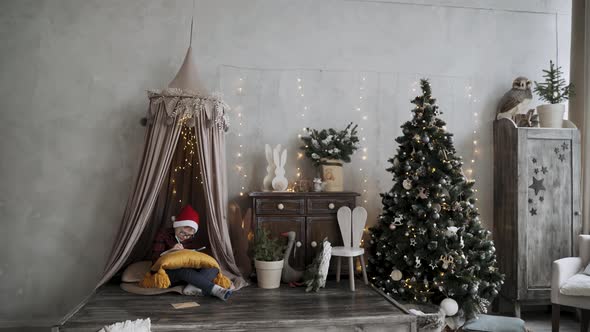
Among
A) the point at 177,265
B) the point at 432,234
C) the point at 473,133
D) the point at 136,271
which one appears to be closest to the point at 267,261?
the point at 177,265

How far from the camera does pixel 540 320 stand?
14.2ft

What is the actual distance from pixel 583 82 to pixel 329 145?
9.74ft

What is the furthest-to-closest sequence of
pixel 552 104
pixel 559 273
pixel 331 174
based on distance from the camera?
pixel 552 104
pixel 331 174
pixel 559 273

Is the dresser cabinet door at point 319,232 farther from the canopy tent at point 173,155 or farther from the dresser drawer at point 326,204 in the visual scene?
the canopy tent at point 173,155

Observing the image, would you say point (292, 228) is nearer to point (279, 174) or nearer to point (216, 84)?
point (279, 174)

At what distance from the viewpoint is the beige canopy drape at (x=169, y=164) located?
362cm

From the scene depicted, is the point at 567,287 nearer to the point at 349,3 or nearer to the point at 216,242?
the point at 216,242

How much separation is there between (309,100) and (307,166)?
732mm

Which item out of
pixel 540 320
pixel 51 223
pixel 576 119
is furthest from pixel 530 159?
pixel 51 223

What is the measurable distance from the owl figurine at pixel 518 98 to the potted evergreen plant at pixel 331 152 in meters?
1.77

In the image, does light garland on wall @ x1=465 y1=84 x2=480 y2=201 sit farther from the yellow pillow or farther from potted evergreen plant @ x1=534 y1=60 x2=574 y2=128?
the yellow pillow

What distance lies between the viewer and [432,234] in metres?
3.68

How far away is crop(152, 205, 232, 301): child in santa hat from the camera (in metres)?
3.44

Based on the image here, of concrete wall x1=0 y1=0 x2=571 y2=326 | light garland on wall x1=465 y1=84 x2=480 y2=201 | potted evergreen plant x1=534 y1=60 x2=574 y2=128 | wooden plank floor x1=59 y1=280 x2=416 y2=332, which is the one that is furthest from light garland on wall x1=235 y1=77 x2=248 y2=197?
potted evergreen plant x1=534 y1=60 x2=574 y2=128
